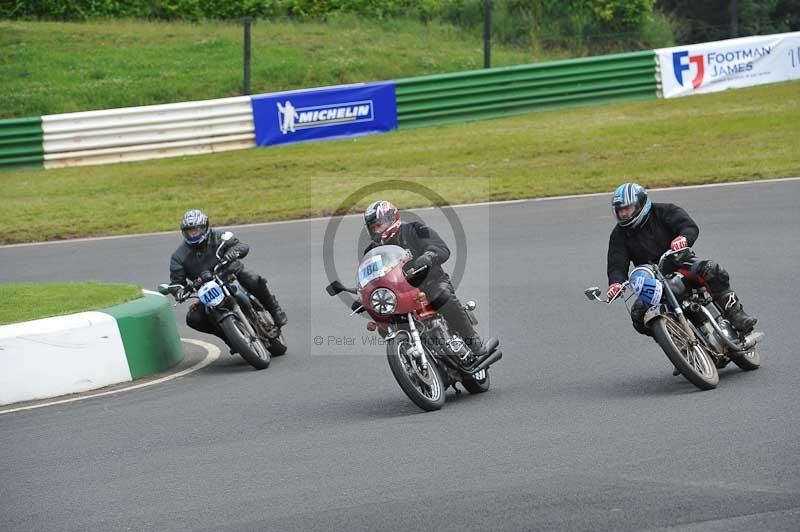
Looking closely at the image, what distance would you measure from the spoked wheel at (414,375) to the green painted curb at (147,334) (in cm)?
351

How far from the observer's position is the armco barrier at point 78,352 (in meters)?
10.9

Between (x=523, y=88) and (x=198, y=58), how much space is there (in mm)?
10259

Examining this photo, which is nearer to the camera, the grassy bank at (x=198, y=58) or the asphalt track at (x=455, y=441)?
the asphalt track at (x=455, y=441)

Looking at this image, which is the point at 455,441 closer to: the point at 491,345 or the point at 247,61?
the point at 491,345

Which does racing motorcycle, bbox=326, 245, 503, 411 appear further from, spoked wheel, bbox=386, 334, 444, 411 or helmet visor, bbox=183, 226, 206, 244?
helmet visor, bbox=183, 226, 206, 244

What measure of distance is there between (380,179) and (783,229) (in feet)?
31.1

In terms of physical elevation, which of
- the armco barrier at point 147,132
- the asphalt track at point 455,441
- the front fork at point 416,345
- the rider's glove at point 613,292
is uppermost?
the armco barrier at point 147,132

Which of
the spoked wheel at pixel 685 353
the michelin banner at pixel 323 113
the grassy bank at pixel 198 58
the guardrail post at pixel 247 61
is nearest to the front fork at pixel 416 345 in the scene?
the spoked wheel at pixel 685 353

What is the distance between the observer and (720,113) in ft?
93.3

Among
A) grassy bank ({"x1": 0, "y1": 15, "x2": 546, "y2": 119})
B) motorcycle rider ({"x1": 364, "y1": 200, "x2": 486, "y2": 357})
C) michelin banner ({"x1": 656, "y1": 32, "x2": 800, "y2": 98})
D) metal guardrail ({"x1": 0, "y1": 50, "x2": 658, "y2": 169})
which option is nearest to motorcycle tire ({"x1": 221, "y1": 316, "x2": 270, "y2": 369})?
motorcycle rider ({"x1": 364, "y1": 200, "x2": 486, "y2": 357})

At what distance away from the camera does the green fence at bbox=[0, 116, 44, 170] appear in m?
26.4

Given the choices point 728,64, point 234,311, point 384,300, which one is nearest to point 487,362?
point 384,300

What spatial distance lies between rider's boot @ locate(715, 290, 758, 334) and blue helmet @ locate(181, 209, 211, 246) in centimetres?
520

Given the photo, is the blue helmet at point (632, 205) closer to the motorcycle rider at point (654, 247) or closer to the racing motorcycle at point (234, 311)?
the motorcycle rider at point (654, 247)
